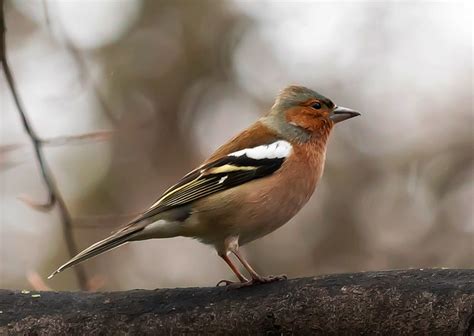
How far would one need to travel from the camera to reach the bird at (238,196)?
4.97 metres

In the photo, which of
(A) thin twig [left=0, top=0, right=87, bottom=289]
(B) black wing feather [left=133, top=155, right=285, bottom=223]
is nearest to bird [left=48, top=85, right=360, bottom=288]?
(B) black wing feather [left=133, top=155, right=285, bottom=223]

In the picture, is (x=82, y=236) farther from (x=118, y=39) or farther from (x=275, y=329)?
(x=275, y=329)

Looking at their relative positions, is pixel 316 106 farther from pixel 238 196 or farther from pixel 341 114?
pixel 238 196

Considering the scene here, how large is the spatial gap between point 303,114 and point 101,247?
6.66ft

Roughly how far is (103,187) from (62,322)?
7.42m

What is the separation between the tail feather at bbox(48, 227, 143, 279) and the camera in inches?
179

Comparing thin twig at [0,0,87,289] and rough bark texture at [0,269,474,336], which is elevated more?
thin twig at [0,0,87,289]

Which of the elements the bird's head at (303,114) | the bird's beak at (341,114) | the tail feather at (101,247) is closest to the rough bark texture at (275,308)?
the tail feather at (101,247)

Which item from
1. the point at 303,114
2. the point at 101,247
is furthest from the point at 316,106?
the point at 101,247

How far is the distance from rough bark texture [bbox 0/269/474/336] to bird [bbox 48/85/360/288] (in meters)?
0.57

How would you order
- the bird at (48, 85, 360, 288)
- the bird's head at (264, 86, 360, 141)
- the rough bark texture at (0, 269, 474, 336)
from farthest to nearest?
the bird's head at (264, 86, 360, 141) < the bird at (48, 85, 360, 288) < the rough bark texture at (0, 269, 474, 336)

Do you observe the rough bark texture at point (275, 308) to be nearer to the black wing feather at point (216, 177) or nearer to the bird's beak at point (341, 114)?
the black wing feather at point (216, 177)

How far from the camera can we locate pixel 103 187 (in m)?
11.3

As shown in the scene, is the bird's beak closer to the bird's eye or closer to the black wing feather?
the bird's eye
